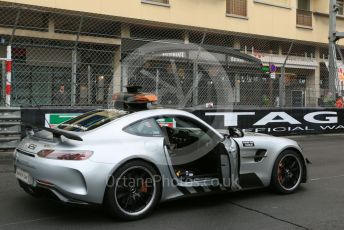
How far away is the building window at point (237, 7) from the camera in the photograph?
25.9 meters

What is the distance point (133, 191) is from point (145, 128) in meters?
0.82

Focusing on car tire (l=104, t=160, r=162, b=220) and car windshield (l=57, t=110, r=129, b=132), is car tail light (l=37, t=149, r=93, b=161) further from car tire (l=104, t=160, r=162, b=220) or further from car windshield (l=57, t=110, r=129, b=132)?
car windshield (l=57, t=110, r=129, b=132)

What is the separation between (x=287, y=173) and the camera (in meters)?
6.88

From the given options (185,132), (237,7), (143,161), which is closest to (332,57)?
(237,7)

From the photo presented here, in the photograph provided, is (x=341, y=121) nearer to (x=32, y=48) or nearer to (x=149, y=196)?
(x=32, y=48)

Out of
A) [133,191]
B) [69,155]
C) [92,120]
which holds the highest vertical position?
[92,120]

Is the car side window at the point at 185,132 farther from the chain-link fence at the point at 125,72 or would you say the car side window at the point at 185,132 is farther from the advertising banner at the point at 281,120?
the advertising banner at the point at 281,120

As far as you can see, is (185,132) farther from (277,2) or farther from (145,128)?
(277,2)

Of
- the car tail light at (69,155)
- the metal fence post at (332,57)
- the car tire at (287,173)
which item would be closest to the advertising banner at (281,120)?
the metal fence post at (332,57)

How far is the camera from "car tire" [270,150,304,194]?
6715mm

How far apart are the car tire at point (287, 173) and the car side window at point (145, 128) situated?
1.91 meters

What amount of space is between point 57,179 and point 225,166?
2160 millimetres

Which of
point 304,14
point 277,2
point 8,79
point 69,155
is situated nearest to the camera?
point 69,155

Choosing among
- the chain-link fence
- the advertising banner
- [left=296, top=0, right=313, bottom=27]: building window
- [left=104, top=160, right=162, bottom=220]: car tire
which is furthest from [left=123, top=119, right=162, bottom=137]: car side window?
[left=296, top=0, right=313, bottom=27]: building window
